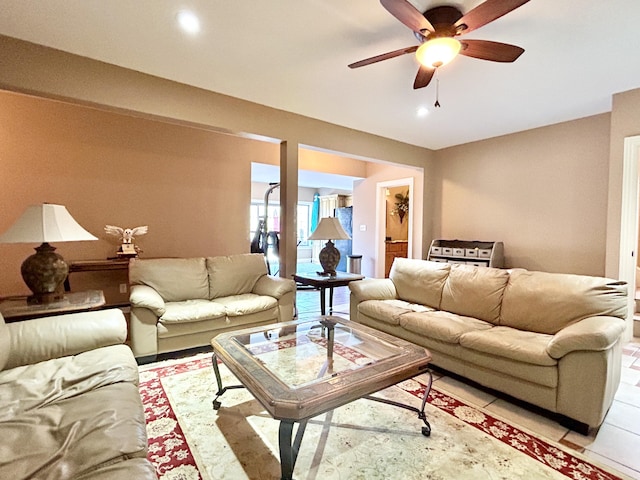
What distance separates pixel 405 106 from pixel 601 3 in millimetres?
1910

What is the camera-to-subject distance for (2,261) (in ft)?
12.0

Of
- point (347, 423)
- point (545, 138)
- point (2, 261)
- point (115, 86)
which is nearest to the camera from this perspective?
point (347, 423)

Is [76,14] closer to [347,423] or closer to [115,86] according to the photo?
[115,86]

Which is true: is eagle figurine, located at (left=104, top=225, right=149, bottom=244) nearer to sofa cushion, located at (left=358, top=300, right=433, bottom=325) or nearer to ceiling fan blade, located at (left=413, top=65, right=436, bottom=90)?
sofa cushion, located at (left=358, top=300, right=433, bottom=325)

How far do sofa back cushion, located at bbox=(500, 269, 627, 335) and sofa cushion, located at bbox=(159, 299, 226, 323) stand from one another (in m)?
2.56

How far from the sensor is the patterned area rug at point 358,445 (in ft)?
5.07

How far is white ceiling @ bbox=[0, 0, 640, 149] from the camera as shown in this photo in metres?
2.14

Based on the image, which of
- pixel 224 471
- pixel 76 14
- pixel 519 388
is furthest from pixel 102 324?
pixel 519 388

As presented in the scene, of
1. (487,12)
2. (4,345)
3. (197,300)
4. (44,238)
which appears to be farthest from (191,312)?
(487,12)

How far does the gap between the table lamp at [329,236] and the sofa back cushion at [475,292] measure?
4.57 feet

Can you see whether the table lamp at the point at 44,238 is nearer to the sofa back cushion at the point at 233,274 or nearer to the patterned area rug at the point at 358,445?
the patterned area rug at the point at 358,445

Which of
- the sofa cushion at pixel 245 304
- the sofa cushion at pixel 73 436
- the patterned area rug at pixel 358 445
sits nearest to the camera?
the sofa cushion at pixel 73 436

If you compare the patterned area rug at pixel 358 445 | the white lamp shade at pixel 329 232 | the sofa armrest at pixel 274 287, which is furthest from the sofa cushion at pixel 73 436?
the white lamp shade at pixel 329 232

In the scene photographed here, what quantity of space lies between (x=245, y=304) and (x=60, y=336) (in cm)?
154
